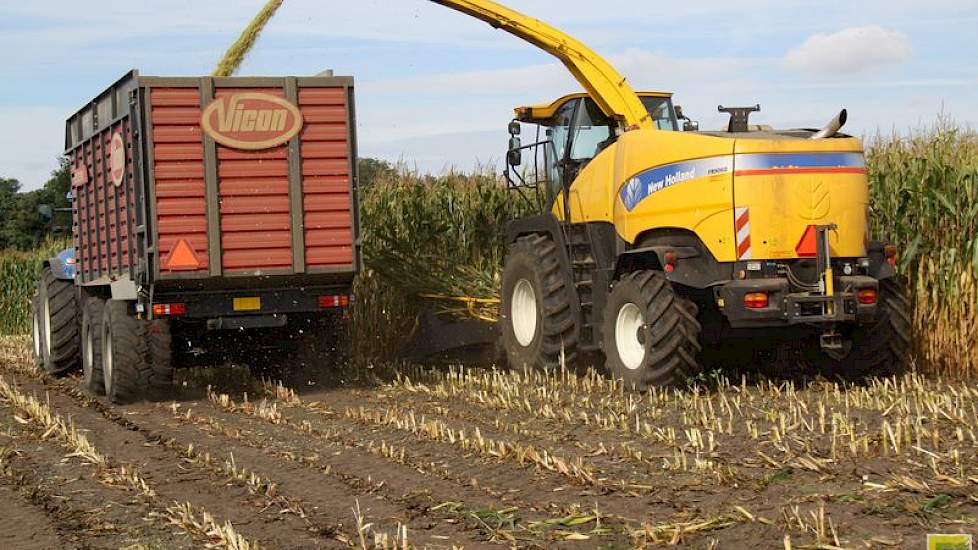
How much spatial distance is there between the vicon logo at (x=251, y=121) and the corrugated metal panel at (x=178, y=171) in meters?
0.14

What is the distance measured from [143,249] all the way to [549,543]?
5912 millimetres

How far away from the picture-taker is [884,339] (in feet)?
30.3

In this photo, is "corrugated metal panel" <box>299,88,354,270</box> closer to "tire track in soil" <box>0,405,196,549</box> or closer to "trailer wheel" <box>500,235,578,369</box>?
"trailer wheel" <box>500,235,578,369</box>

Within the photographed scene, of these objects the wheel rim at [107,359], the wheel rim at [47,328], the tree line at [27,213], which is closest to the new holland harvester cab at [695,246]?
the wheel rim at [107,359]

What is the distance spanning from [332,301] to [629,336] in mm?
2627

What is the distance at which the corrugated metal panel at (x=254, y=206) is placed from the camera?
1020 cm

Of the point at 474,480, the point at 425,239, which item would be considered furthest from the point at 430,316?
the point at 474,480

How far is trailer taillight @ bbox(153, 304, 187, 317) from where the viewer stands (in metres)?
10.2

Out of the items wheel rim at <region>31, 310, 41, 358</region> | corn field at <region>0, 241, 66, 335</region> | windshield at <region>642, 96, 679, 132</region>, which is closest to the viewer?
windshield at <region>642, 96, 679, 132</region>

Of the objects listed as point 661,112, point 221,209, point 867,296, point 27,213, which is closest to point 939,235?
point 867,296

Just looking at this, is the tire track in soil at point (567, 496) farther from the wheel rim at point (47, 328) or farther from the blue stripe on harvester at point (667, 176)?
the wheel rim at point (47, 328)

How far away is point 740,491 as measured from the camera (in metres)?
5.79

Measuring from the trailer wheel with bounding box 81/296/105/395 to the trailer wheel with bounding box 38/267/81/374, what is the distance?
103cm

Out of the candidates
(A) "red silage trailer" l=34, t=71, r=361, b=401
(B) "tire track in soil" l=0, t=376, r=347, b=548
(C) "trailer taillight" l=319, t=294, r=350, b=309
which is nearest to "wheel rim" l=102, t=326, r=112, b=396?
(A) "red silage trailer" l=34, t=71, r=361, b=401
